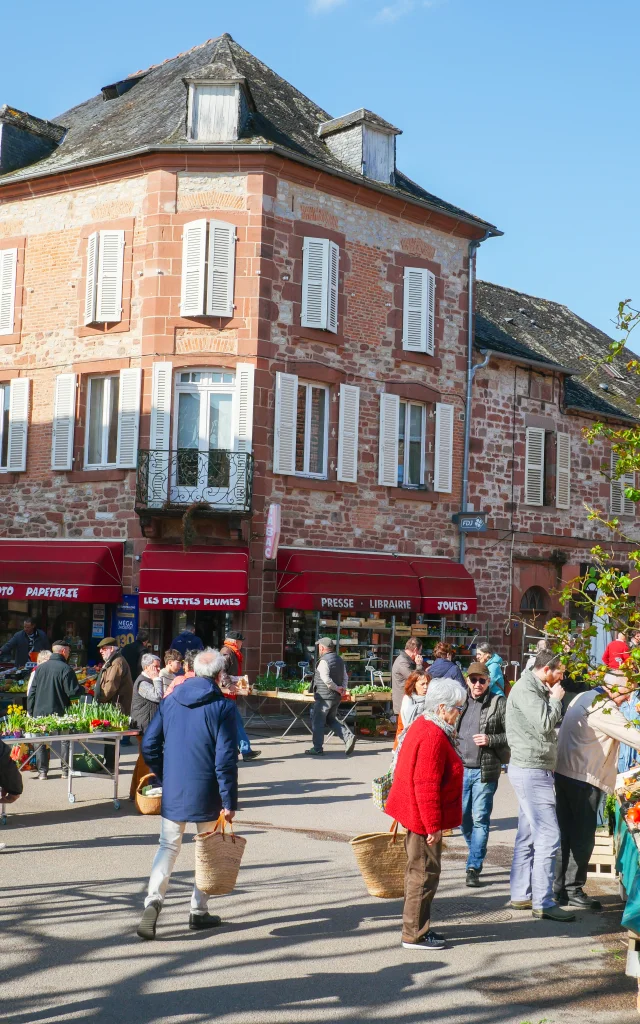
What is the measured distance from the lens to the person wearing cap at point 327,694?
49.9ft

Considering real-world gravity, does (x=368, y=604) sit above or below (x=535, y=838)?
above

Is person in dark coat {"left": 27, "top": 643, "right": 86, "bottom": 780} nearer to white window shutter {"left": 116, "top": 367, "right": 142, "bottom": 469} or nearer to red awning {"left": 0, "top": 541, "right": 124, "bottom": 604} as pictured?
red awning {"left": 0, "top": 541, "right": 124, "bottom": 604}

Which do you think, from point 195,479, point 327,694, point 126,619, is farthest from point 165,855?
point 126,619

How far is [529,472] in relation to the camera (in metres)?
24.6

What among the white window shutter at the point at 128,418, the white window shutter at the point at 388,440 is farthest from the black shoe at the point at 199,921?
the white window shutter at the point at 388,440

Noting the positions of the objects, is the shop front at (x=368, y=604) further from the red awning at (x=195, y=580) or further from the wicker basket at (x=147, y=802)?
the wicker basket at (x=147, y=802)

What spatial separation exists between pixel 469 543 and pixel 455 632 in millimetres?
1883

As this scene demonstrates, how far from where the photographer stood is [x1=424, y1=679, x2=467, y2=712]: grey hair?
6.88m

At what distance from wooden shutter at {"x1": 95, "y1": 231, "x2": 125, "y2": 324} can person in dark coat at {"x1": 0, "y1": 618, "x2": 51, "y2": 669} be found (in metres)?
5.60

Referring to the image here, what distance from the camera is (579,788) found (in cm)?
791

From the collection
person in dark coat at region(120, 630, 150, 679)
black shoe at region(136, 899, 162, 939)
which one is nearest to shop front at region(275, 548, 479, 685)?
person in dark coat at region(120, 630, 150, 679)

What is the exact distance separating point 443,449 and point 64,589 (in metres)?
7.92

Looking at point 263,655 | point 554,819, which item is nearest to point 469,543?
point 263,655

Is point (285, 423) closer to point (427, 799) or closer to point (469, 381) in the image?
point (469, 381)
